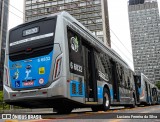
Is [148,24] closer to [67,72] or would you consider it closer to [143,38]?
[143,38]

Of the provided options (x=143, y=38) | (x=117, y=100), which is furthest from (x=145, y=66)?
(x=117, y=100)

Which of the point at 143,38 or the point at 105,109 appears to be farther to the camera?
the point at 143,38

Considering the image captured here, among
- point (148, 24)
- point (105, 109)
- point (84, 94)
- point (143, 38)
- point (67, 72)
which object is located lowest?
point (105, 109)

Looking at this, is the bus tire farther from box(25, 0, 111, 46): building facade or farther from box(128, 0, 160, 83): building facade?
box(128, 0, 160, 83): building facade

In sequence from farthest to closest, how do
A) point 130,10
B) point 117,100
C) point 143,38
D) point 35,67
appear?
point 130,10 → point 143,38 → point 117,100 → point 35,67

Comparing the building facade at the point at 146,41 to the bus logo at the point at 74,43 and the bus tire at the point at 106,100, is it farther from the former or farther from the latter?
the bus logo at the point at 74,43

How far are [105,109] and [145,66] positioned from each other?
12881cm

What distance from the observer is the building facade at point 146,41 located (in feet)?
422

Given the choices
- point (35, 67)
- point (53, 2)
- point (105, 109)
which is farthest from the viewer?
point (53, 2)

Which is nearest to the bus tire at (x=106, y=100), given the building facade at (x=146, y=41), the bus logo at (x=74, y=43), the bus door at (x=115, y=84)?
the bus door at (x=115, y=84)

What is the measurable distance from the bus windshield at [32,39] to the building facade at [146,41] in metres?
122

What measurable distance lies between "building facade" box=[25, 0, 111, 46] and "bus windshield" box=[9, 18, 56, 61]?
2578 inches

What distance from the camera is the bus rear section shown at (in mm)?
7590

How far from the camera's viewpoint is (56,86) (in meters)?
7.38
